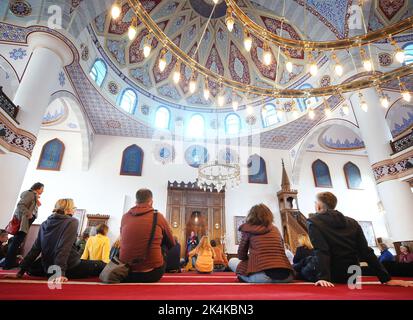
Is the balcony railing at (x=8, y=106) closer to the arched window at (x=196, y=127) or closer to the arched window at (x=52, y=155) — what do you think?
the arched window at (x=52, y=155)

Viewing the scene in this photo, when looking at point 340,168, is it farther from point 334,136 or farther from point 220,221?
point 220,221

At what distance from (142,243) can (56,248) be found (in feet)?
3.17

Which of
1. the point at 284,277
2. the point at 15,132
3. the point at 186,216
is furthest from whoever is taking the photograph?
the point at 186,216

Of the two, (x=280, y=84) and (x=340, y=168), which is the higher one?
(x=280, y=84)

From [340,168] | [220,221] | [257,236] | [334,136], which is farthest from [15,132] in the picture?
[340,168]

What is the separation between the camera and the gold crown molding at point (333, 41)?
408 cm

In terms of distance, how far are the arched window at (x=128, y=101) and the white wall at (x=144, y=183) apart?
1.84 m

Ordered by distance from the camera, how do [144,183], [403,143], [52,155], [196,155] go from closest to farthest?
[403,143] → [52,155] → [144,183] → [196,155]

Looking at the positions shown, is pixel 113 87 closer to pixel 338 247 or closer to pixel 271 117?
pixel 271 117

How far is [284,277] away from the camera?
8.28 ft

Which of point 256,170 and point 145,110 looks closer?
point 145,110

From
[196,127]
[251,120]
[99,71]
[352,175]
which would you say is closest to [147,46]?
[99,71]

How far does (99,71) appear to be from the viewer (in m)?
9.67
